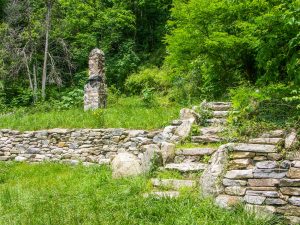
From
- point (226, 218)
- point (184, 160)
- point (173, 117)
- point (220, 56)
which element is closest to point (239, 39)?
point (220, 56)

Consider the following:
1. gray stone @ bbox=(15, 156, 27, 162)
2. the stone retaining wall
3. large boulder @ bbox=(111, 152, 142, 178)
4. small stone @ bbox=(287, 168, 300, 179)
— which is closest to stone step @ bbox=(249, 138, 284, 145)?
small stone @ bbox=(287, 168, 300, 179)

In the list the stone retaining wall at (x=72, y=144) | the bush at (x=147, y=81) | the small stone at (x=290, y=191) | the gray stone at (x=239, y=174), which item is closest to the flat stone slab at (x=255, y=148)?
the gray stone at (x=239, y=174)

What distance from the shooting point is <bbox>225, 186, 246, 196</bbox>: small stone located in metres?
5.54

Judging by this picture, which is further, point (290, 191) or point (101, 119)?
point (101, 119)

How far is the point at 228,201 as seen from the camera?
5.39 meters

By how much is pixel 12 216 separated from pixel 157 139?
14.5 feet

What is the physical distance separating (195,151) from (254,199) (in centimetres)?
211

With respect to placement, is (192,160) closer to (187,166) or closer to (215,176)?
(187,166)

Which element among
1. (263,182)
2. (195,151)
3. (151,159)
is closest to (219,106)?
(195,151)

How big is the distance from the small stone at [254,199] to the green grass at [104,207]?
0.62 feet

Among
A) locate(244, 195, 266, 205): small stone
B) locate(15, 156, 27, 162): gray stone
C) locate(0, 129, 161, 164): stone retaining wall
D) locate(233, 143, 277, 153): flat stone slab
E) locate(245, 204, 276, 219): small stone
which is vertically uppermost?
locate(233, 143, 277, 153): flat stone slab

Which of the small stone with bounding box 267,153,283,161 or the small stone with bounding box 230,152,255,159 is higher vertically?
the small stone with bounding box 267,153,283,161

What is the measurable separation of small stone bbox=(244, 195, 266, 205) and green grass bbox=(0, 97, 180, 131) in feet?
15.5

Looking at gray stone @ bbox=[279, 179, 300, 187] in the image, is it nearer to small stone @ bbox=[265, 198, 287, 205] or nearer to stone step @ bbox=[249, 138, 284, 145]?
small stone @ bbox=[265, 198, 287, 205]
